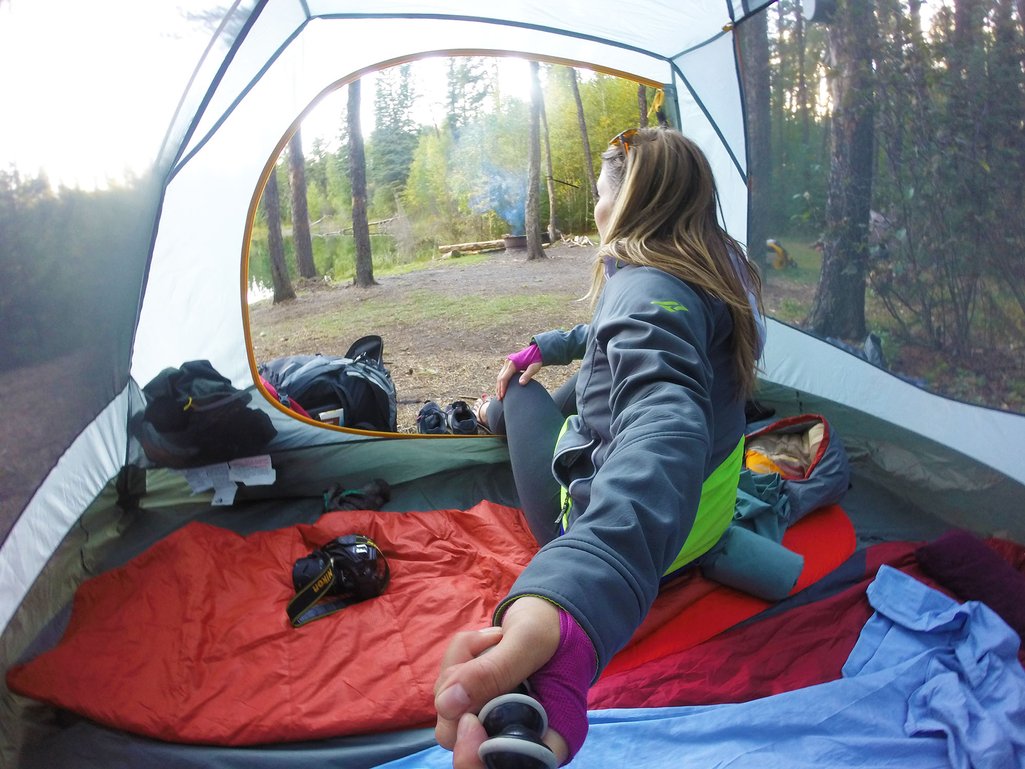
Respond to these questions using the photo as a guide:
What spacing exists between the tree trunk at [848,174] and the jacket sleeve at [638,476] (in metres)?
1.12

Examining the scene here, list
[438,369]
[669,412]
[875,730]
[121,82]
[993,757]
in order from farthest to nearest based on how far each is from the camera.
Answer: [438,369] → [121,82] → [875,730] → [993,757] → [669,412]

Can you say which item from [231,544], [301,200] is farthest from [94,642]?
[301,200]

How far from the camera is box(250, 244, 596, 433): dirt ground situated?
14.6 ft

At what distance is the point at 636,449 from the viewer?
81 cm

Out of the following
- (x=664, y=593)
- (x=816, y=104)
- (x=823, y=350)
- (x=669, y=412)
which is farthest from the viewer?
(x=823, y=350)

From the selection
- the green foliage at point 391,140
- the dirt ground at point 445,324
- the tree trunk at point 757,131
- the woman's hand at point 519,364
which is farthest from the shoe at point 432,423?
the green foliage at point 391,140

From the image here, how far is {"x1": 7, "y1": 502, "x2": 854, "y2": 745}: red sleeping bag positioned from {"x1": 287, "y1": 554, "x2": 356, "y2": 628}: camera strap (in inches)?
1.0

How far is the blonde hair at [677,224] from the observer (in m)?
1.29

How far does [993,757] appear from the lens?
1262mm

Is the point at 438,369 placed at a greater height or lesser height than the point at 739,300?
lesser

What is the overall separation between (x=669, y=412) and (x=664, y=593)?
41.5 inches

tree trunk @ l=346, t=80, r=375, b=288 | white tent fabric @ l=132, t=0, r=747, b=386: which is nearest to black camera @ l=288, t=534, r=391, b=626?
white tent fabric @ l=132, t=0, r=747, b=386

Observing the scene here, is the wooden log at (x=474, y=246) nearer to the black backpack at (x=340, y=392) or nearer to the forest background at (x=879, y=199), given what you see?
the forest background at (x=879, y=199)

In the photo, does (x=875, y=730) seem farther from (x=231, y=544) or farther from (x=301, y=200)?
(x=301, y=200)
